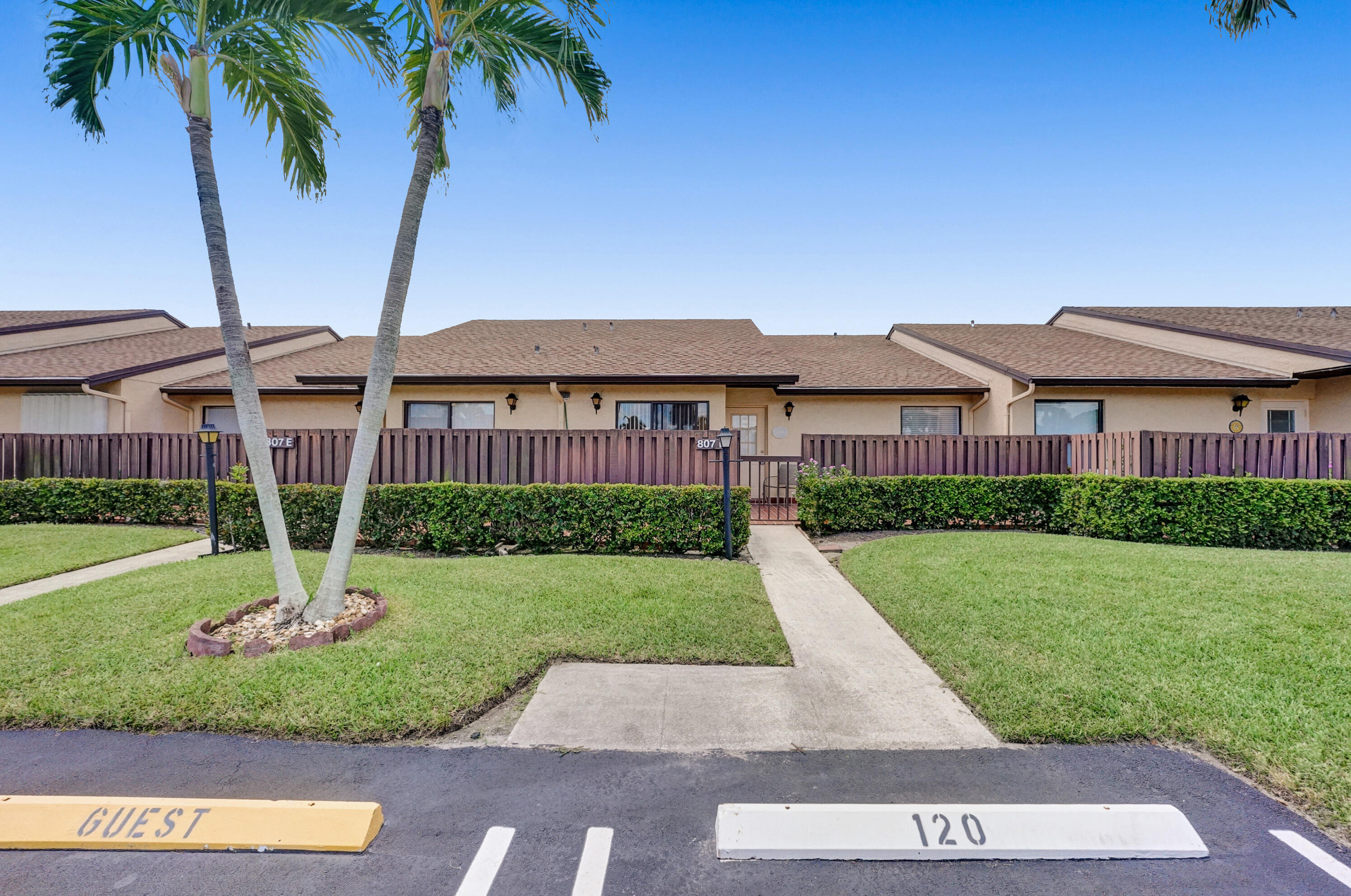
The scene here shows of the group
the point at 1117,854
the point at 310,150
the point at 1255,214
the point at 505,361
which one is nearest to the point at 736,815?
the point at 1117,854

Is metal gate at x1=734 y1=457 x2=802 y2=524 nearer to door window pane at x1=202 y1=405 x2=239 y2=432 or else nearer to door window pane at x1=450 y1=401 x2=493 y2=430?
door window pane at x1=450 y1=401 x2=493 y2=430

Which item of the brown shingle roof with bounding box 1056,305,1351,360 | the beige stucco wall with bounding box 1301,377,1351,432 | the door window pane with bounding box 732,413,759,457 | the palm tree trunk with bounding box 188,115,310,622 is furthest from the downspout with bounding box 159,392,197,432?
the beige stucco wall with bounding box 1301,377,1351,432

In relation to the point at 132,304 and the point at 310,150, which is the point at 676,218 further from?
the point at 132,304

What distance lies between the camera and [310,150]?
18.9ft

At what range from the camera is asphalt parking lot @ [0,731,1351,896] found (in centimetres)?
202

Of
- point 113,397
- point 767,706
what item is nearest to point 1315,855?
point 767,706

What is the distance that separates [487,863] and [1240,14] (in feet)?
31.3

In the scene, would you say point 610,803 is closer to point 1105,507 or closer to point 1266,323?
point 1105,507

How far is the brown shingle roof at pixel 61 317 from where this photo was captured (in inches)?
578

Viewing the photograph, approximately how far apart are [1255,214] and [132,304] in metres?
32.8

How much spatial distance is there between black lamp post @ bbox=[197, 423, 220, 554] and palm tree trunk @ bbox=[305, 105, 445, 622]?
4.54 m

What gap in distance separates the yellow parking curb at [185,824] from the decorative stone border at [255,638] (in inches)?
60.9

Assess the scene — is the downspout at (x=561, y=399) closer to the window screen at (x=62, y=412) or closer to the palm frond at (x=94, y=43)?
the palm frond at (x=94, y=43)

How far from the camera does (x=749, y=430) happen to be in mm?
14156
